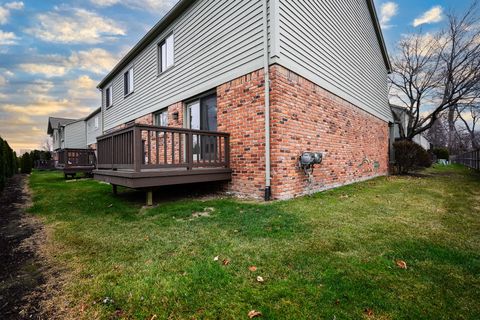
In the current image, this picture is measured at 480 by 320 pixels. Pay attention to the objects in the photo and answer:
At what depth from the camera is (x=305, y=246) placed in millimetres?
2855

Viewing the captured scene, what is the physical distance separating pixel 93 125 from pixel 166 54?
58.4 ft

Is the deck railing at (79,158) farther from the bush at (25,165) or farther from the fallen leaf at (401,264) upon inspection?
the fallen leaf at (401,264)

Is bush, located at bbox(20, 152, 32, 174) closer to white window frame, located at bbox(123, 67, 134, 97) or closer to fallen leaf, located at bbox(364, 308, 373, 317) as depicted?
white window frame, located at bbox(123, 67, 134, 97)

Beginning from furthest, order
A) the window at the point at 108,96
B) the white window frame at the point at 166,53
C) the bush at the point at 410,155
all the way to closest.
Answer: the window at the point at 108,96 < the bush at the point at 410,155 < the white window frame at the point at 166,53

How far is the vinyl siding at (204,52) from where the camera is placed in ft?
18.0

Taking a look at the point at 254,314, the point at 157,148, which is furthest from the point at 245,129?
the point at 254,314

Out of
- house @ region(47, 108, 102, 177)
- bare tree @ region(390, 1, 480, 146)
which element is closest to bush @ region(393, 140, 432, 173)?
bare tree @ region(390, 1, 480, 146)

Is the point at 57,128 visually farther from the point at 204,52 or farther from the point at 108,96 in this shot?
the point at 204,52

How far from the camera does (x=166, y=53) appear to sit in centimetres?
890

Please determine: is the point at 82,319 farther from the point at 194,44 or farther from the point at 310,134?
the point at 194,44

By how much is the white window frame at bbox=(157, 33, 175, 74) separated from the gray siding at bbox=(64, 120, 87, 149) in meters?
20.5

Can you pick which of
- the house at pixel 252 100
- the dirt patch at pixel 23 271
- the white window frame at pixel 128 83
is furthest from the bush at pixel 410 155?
the dirt patch at pixel 23 271

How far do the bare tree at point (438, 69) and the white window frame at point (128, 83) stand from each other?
55.2ft

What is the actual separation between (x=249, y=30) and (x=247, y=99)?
5.10 feet
